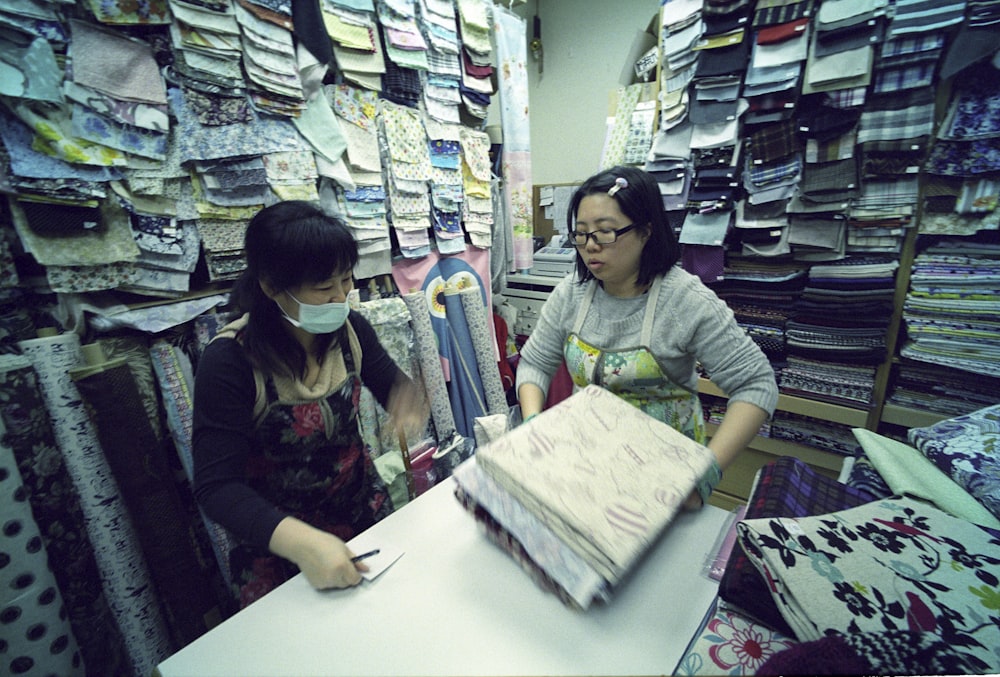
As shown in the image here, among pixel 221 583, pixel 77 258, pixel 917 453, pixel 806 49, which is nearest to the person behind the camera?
pixel 917 453

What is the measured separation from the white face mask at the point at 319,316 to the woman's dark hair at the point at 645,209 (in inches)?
29.8

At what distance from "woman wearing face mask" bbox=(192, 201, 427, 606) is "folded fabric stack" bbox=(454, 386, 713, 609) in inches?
14.2

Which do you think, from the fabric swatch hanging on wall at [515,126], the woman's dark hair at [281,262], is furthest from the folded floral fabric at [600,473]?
the fabric swatch hanging on wall at [515,126]

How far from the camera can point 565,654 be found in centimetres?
58

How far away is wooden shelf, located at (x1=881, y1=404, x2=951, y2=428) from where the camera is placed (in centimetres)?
211

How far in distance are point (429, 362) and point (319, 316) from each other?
1.20 meters

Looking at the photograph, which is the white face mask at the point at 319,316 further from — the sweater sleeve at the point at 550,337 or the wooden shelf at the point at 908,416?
the wooden shelf at the point at 908,416

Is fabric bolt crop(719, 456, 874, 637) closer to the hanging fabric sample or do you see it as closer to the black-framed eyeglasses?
the black-framed eyeglasses

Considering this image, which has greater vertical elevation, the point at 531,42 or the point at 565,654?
the point at 531,42

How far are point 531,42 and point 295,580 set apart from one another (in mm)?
4249

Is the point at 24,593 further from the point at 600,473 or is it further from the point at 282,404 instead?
the point at 600,473

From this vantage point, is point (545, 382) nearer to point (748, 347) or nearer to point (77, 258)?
point (748, 347)

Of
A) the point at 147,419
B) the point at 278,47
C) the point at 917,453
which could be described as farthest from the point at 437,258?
the point at 917,453

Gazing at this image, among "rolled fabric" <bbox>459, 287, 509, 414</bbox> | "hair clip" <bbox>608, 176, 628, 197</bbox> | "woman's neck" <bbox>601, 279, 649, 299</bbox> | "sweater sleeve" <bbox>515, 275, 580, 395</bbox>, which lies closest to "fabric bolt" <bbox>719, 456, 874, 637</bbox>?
"woman's neck" <bbox>601, 279, 649, 299</bbox>
